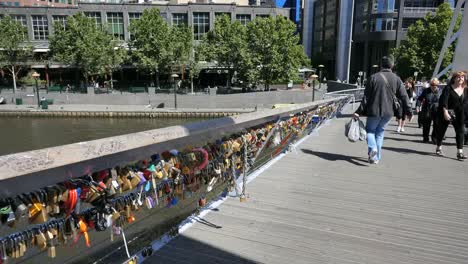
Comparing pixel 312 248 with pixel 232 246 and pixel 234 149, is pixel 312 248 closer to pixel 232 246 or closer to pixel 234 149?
pixel 232 246

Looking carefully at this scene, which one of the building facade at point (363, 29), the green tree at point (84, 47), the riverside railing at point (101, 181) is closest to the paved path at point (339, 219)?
the riverside railing at point (101, 181)

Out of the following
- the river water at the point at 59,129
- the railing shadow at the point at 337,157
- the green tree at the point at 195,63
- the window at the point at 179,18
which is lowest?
the river water at the point at 59,129

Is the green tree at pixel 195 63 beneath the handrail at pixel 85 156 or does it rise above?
above

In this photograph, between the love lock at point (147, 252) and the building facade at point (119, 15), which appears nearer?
the love lock at point (147, 252)

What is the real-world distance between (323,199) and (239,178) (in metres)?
1.11

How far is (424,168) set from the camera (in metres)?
6.62

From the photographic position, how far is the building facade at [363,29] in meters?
Answer: 61.7

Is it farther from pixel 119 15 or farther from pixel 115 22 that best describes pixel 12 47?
pixel 119 15

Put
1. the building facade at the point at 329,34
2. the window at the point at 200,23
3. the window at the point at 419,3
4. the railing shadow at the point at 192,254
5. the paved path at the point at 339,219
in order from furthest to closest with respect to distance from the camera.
→ the building facade at the point at 329,34 → the window at the point at 200,23 → the window at the point at 419,3 → the paved path at the point at 339,219 → the railing shadow at the point at 192,254

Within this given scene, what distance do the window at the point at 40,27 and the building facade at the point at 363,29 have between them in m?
48.6

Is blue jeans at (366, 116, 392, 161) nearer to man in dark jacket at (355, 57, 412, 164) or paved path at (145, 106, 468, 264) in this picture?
man in dark jacket at (355, 57, 412, 164)

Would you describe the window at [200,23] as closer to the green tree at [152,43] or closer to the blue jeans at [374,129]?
the green tree at [152,43]

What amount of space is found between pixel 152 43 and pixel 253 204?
161 feet

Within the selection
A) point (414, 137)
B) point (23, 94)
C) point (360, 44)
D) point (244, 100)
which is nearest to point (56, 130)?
point (23, 94)
